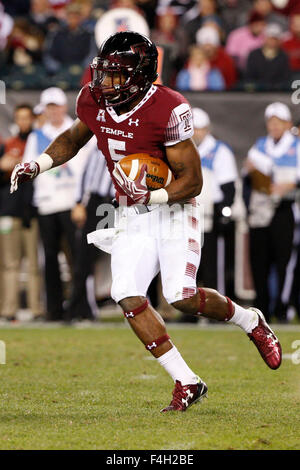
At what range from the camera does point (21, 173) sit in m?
5.05

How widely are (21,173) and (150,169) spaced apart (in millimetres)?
655

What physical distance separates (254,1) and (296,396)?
8275 millimetres

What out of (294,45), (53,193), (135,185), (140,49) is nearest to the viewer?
(135,185)

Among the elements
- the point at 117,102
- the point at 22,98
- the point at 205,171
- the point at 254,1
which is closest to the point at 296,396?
the point at 117,102

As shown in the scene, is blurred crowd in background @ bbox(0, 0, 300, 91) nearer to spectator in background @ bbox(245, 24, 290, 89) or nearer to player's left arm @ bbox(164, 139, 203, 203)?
spectator in background @ bbox(245, 24, 290, 89)

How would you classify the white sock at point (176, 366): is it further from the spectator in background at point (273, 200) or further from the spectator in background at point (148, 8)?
the spectator in background at point (148, 8)

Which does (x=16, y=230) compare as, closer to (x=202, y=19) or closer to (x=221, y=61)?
(x=221, y=61)

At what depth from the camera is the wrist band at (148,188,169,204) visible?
4.87 meters

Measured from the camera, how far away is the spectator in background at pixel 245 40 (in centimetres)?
1138

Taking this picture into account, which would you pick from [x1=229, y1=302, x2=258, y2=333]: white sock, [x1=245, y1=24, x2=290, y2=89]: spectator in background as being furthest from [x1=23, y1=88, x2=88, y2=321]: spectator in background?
[x1=229, y1=302, x2=258, y2=333]: white sock

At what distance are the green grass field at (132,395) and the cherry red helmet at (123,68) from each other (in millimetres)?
1565

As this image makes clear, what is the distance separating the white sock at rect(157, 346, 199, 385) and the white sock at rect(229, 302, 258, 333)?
446 millimetres

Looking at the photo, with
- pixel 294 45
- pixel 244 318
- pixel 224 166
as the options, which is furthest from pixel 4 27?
pixel 244 318

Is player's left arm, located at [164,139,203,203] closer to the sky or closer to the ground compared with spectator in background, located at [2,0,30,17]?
closer to the ground
